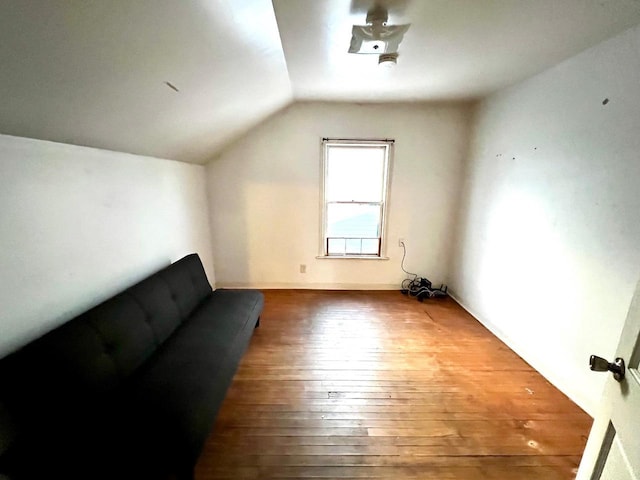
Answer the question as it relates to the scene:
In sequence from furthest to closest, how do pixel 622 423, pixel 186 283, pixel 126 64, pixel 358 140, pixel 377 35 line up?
pixel 358 140 → pixel 186 283 → pixel 377 35 → pixel 126 64 → pixel 622 423

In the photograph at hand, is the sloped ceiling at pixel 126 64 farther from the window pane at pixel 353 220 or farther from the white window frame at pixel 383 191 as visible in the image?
the window pane at pixel 353 220

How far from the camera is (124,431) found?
1.10 m

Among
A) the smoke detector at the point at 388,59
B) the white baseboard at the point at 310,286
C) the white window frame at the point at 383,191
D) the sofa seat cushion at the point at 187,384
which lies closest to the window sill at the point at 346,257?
the white window frame at the point at 383,191

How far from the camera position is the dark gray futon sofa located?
98 cm

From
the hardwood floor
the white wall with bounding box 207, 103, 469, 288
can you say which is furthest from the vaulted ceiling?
the hardwood floor

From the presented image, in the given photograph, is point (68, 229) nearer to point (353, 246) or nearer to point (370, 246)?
point (353, 246)

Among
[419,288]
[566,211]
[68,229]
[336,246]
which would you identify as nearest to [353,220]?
[336,246]

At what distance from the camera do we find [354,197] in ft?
11.5

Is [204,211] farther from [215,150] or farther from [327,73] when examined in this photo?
[327,73]

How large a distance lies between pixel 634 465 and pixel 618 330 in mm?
1222

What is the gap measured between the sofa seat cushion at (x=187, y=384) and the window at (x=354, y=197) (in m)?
1.81

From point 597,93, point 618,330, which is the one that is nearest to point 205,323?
point 618,330

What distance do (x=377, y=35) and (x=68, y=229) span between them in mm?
1941

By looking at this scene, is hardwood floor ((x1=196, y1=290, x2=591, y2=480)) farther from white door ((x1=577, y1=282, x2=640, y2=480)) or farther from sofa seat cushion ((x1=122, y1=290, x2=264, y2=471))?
white door ((x1=577, y1=282, x2=640, y2=480))
